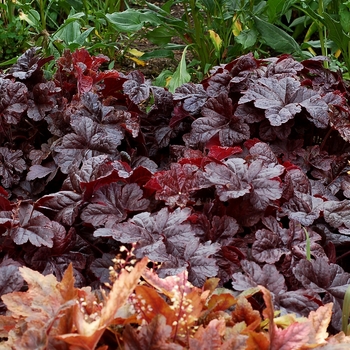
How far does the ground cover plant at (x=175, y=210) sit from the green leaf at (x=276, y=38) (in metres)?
0.89

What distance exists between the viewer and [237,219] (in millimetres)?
1626

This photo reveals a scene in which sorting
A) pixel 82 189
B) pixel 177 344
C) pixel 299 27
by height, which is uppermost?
pixel 177 344

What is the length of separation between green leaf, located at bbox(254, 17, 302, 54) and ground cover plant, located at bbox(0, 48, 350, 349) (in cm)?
89

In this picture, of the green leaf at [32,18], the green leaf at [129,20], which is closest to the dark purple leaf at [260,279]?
the green leaf at [129,20]

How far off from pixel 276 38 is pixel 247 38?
0.55 ft

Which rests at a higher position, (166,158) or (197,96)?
(197,96)

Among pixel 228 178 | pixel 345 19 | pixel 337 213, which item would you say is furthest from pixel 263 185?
pixel 345 19

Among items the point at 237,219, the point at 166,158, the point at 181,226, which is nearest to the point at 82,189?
the point at 181,226

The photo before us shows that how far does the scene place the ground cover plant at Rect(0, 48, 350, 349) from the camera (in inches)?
40.1

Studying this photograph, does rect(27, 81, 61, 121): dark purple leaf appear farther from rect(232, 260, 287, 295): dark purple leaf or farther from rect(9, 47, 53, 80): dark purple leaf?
rect(232, 260, 287, 295): dark purple leaf

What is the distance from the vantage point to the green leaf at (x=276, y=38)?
3.29m

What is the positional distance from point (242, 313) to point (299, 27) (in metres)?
3.33

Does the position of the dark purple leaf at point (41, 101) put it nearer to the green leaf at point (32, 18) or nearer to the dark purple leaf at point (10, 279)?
the dark purple leaf at point (10, 279)

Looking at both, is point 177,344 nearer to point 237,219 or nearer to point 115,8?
point 237,219
